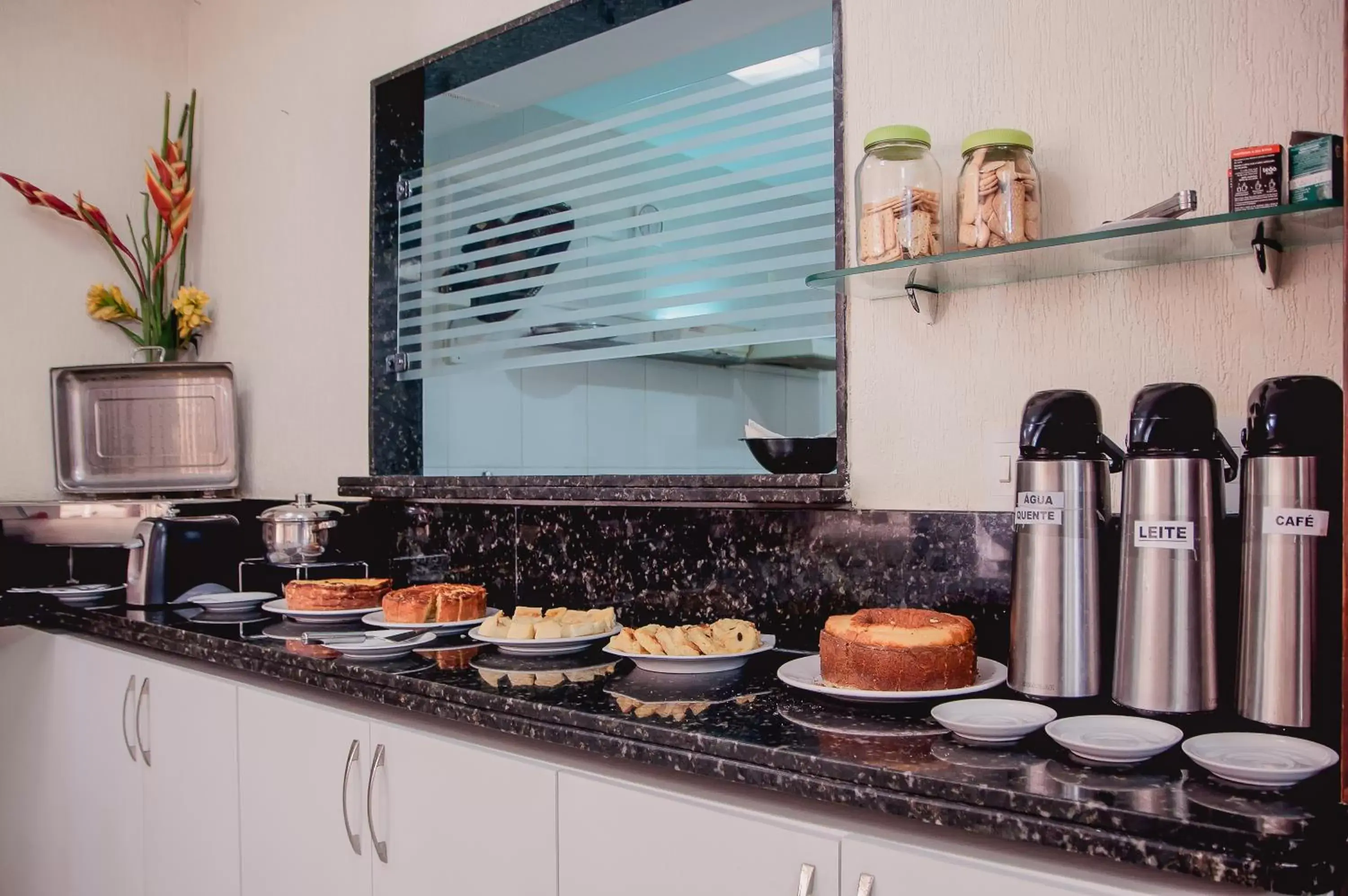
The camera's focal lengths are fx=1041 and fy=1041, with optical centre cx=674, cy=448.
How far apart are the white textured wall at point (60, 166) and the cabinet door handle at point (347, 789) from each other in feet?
6.02

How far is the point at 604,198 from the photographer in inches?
116

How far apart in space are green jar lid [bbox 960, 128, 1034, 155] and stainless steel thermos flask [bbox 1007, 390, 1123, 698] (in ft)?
1.18

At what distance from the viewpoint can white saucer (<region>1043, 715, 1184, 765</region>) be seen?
101cm

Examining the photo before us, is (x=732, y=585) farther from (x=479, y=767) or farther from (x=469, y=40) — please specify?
(x=469, y=40)

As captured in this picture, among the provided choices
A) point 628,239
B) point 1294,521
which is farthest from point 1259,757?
point 628,239

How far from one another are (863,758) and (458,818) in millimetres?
670

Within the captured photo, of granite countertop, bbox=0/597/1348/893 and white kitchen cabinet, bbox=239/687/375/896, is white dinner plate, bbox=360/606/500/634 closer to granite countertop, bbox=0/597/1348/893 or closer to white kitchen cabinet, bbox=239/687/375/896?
granite countertop, bbox=0/597/1348/893

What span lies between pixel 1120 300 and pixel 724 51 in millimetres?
1816

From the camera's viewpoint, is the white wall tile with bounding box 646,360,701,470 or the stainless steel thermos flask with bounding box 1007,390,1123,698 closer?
the stainless steel thermos flask with bounding box 1007,390,1123,698

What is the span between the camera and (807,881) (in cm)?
108

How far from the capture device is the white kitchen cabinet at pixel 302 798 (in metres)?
1.65

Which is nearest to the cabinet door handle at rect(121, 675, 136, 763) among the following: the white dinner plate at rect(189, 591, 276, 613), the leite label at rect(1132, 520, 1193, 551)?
the white dinner plate at rect(189, 591, 276, 613)

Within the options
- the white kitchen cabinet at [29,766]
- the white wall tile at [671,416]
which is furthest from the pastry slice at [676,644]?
the white wall tile at [671,416]

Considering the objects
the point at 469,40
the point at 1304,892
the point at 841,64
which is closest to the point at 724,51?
the point at 469,40
